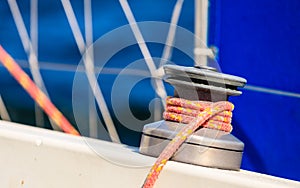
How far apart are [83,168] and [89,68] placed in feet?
1.88

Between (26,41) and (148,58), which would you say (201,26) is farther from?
(26,41)

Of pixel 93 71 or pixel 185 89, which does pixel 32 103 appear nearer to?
pixel 93 71

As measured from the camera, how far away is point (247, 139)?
3.49 ft

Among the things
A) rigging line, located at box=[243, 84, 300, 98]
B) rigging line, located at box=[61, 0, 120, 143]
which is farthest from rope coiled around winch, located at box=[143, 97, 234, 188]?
rigging line, located at box=[61, 0, 120, 143]

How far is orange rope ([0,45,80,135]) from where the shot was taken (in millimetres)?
1483

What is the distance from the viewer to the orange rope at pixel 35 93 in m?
1.48

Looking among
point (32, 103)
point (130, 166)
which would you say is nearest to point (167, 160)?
point (130, 166)

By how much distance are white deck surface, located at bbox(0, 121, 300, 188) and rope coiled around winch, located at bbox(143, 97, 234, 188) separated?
0.13ft

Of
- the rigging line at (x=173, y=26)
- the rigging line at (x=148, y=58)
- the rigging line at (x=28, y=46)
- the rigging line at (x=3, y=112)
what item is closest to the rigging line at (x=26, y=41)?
the rigging line at (x=28, y=46)

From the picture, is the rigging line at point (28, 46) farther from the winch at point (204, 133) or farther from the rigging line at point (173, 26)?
the winch at point (204, 133)

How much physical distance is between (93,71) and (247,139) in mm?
→ 559

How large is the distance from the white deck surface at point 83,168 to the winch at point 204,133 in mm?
21

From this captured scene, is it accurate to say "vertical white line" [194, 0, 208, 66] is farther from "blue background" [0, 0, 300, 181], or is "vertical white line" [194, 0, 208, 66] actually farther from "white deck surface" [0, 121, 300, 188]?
"white deck surface" [0, 121, 300, 188]

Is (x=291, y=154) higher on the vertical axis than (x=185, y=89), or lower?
lower
